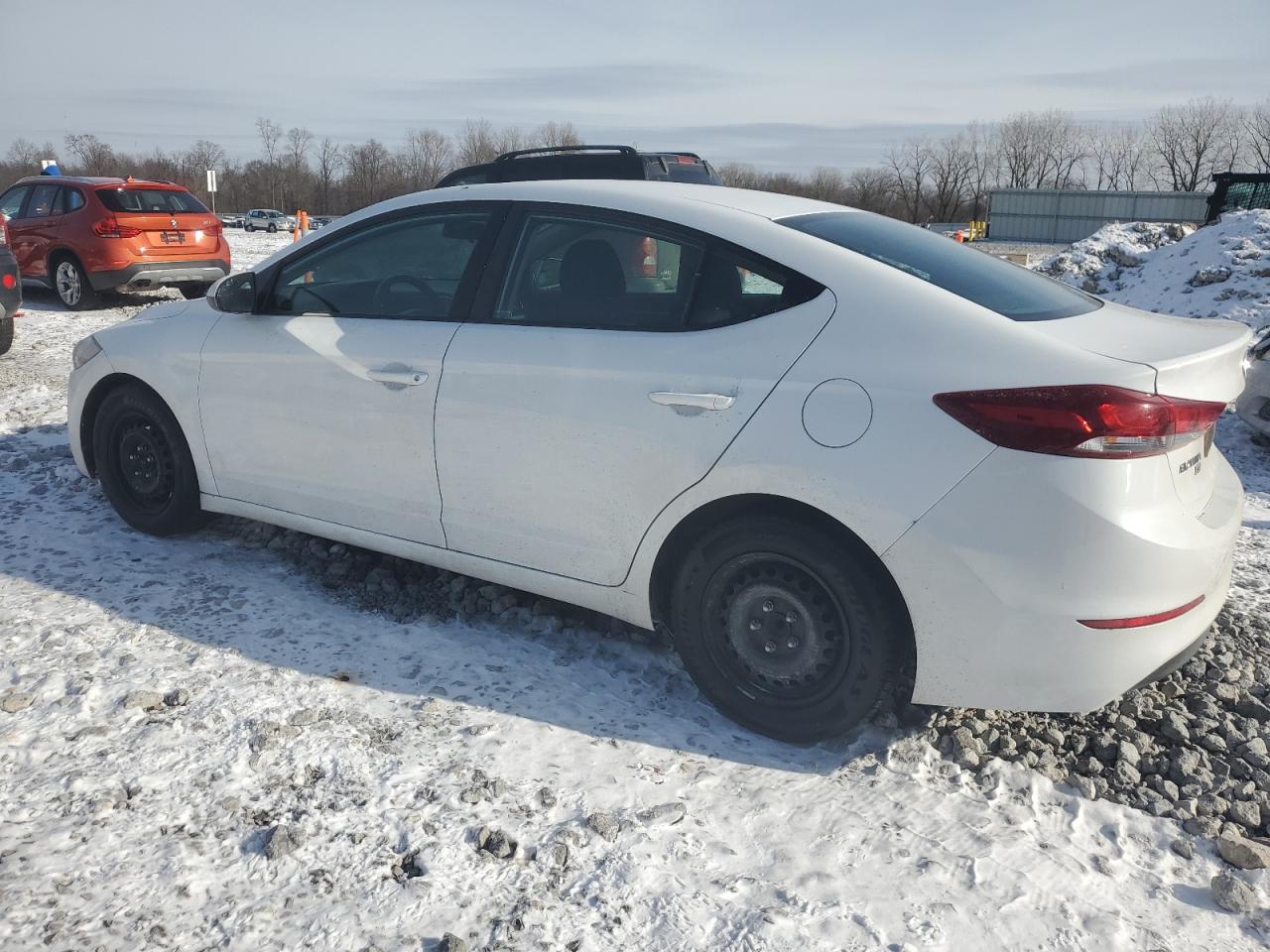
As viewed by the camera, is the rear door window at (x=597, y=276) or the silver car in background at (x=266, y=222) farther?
the silver car in background at (x=266, y=222)

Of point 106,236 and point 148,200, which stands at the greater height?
point 148,200

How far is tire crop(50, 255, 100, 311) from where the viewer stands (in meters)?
12.2

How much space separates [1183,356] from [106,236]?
40.3ft

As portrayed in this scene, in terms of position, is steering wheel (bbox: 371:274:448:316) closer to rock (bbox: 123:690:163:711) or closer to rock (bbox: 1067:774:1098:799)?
rock (bbox: 123:690:163:711)

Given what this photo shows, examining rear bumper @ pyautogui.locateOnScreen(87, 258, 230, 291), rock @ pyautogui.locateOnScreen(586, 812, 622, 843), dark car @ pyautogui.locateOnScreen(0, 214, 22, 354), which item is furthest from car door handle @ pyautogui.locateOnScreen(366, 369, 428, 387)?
rear bumper @ pyautogui.locateOnScreen(87, 258, 230, 291)

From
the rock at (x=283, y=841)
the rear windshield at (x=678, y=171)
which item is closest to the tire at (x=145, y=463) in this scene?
the rock at (x=283, y=841)

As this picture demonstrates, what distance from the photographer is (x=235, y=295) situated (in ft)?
14.1

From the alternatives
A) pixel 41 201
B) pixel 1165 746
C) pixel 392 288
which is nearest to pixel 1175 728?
pixel 1165 746

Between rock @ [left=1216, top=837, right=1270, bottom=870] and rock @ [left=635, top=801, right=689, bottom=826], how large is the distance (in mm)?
1494

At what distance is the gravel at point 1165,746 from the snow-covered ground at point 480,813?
0.30 ft

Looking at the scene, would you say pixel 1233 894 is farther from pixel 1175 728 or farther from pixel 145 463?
pixel 145 463

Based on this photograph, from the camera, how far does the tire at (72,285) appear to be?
12.2 m

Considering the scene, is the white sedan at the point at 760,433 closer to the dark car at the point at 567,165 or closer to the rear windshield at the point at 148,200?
the dark car at the point at 567,165

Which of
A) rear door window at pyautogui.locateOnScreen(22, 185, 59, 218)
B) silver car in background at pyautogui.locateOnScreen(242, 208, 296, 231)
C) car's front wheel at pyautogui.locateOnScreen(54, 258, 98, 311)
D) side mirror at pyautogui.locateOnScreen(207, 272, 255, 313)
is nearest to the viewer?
side mirror at pyautogui.locateOnScreen(207, 272, 255, 313)
